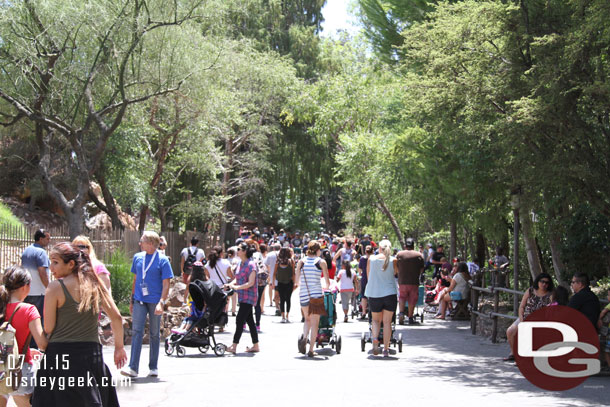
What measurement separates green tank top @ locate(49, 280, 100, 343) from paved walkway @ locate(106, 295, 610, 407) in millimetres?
2903

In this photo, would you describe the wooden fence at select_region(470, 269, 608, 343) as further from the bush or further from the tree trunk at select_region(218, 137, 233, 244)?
the tree trunk at select_region(218, 137, 233, 244)

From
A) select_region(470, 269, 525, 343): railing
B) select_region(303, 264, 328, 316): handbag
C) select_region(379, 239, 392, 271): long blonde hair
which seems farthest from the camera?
select_region(470, 269, 525, 343): railing

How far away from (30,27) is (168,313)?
7.89m

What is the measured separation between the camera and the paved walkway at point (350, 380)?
833cm

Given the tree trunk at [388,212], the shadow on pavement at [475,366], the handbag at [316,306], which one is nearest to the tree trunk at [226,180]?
the tree trunk at [388,212]

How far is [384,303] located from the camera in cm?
1185

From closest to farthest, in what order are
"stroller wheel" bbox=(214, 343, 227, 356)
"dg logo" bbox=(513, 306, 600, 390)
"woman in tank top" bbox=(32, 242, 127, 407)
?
"woman in tank top" bbox=(32, 242, 127, 407), "dg logo" bbox=(513, 306, 600, 390), "stroller wheel" bbox=(214, 343, 227, 356)

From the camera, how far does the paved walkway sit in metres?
8.33

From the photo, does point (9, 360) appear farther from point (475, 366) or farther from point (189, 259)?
point (189, 259)

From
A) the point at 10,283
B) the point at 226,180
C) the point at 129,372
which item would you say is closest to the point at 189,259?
the point at 129,372

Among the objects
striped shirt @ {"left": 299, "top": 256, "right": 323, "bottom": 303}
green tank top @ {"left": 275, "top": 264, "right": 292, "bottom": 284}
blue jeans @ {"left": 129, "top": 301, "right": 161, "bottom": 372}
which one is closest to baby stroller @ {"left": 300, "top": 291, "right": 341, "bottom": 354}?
striped shirt @ {"left": 299, "top": 256, "right": 323, "bottom": 303}

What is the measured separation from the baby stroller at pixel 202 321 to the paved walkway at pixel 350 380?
0.21m

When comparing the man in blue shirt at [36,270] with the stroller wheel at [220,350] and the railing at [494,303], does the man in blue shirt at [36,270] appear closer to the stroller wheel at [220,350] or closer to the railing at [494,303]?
the stroller wheel at [220,350]

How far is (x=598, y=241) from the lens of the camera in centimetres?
1762
